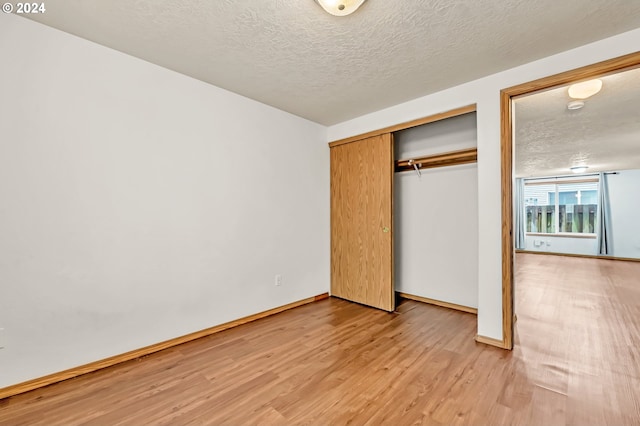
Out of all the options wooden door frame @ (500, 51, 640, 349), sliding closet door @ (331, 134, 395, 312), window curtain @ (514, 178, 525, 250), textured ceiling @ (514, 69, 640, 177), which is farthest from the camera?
window curtain @ (514, 178, 525, 250)

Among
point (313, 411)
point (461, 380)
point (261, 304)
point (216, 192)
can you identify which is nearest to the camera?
point (313, 411)

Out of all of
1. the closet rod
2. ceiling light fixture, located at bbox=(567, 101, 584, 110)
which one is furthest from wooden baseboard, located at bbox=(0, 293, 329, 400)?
ceiling light fixture, located at bbox=(567, 101, 584, 110)

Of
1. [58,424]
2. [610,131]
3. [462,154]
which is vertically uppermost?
[610,131]

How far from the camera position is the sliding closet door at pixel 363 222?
3.20 meters

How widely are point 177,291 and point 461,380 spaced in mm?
2366

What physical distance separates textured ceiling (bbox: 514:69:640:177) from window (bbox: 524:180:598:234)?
1446mm

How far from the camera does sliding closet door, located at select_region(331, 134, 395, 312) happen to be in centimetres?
320

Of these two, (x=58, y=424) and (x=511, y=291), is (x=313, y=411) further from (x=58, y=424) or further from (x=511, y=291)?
(x=511, y=291)

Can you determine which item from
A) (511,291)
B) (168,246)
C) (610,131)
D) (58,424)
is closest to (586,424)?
(511,291)

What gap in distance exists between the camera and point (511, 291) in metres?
2.25

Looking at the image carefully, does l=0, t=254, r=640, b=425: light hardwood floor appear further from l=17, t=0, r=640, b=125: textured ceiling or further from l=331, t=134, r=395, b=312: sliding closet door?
l=17, t=0, r=640, b=125: textured ceiling

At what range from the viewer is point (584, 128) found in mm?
3805

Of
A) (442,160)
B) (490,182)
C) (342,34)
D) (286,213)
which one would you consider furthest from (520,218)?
(342,34)

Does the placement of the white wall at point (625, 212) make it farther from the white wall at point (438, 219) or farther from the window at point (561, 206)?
the white wall at point (438, 219)
